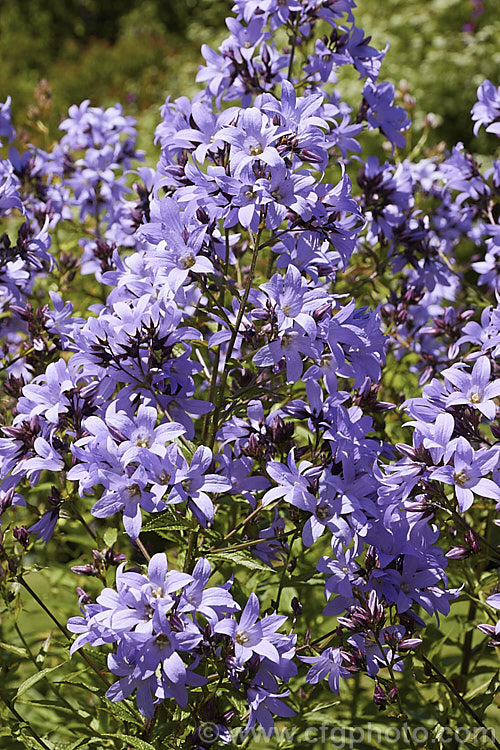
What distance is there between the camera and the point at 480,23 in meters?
9.88

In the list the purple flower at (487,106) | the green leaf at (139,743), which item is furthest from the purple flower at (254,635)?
the purple flower at (487,106)

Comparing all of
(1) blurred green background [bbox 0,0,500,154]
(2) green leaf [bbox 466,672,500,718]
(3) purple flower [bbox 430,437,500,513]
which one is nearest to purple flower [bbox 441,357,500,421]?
(3) purple flower [bbox 430,437,500,513]

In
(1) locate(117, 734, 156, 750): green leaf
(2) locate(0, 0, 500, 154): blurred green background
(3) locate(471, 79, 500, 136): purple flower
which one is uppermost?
(3) locate(471, 79, 500, 136): purple flower

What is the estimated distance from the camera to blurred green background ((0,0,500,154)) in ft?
26.1

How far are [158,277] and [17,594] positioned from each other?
934mm

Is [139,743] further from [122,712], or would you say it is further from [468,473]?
[468,473]

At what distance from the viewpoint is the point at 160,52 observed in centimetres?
1388

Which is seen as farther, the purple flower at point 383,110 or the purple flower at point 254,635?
the purple flower at point 383,110

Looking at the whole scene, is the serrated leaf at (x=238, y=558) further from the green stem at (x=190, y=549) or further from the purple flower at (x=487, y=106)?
the purple flower at (x=487, y=106)

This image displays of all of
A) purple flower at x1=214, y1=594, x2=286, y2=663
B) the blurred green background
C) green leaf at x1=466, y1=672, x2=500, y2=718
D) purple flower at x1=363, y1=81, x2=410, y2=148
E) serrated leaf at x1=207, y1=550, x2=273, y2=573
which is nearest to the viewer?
purple flower at x1=214, y1=594, x2=286, y2=663

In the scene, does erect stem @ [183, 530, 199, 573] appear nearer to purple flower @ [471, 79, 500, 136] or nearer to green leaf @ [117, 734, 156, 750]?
green leaf @ [117, 734, 156, 750]

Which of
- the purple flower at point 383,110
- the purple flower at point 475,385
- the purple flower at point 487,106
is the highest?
the purple flower at point 383,110

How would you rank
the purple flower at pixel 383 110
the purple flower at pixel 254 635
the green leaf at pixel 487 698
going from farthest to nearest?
the purple flower at pixel 383 110, the green leaf at pixel 487 698, the purple flower at pixel 254 635

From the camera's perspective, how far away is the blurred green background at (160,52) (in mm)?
7949
